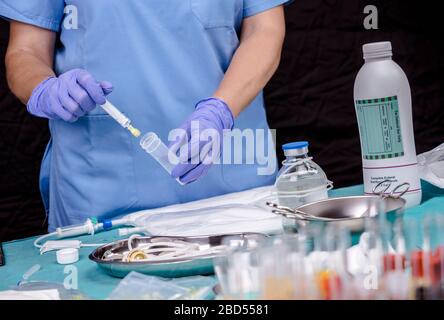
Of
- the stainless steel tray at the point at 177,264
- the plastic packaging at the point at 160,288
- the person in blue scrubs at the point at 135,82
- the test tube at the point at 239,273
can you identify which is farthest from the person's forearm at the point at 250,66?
the test tube at the point at 239,273

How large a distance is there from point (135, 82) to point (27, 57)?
29cm

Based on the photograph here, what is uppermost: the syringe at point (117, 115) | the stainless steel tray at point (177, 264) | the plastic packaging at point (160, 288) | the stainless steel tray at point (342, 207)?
the syringe at point (117, 115)

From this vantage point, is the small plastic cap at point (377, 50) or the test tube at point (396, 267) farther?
the small plastic cap at point (377, 50)

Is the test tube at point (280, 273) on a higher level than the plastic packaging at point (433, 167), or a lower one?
lower

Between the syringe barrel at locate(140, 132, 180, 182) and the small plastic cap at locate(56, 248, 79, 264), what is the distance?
0.27 m

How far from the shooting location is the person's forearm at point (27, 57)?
1.76 metres

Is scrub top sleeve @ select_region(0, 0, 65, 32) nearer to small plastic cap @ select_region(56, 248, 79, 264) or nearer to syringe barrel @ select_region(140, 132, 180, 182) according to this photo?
syringe barrel @ select_region(140, 132, 180, 182)

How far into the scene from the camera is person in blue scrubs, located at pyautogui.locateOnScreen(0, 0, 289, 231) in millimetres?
1698

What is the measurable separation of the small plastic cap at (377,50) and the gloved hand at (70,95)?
52 cm

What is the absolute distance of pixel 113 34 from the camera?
1703mm

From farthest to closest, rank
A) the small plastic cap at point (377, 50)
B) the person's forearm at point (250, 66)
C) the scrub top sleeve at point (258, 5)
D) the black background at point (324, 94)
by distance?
the black background at point (324, 94), the scrub top sleeve at point (258, 5), the person's forearm at point (250, 66), the small plastic cap at point (377, 50)

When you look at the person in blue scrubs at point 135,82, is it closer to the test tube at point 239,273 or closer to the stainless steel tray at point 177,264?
the stainless steel tray at point 177,264

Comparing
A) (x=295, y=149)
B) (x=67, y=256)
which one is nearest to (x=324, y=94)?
(x=295, y=149)
